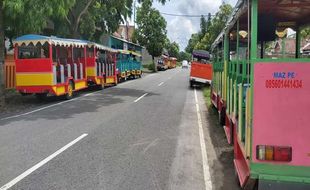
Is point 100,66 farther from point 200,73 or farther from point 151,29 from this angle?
point 151,29

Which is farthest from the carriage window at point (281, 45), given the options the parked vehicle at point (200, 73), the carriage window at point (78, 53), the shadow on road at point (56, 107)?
the parked vehicle at point (200, 73)

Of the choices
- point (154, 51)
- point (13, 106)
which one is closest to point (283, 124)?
point (13, 106)

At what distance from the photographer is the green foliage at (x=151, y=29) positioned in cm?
7125

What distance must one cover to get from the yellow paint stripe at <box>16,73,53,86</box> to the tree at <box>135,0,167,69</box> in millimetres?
52722

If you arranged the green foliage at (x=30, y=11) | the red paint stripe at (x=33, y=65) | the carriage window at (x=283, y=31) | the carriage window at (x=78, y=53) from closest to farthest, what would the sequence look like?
the carriage window at (x=283, y=31) < the green foliage at (x=30, y=11) < the red paint stripe at (x=33, y=65) < the carriage window at (x=78, y=53)

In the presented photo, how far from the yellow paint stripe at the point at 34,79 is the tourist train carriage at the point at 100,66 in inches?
276

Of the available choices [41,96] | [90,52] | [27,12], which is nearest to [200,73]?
[90,52]

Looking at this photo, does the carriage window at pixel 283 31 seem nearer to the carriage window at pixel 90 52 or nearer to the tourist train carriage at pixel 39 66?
the tourist train carriage at pixel 39 66

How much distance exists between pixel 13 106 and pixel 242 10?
13.6m

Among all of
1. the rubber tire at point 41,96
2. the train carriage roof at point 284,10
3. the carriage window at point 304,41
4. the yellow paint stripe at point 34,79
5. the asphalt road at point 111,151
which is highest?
the train carriage roof at point 284,10

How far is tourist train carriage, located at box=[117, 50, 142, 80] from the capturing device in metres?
37.0

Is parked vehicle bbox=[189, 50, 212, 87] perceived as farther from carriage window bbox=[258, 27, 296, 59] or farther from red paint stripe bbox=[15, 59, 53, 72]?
carriage window bbox=[258, 27, 296, 59]

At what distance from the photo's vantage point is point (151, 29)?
2820 inches

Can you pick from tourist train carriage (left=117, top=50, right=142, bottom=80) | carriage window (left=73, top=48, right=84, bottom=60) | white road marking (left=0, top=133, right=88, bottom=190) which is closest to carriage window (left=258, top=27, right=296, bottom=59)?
white road marking (left=0, top=133, right=88, bottom=190)
